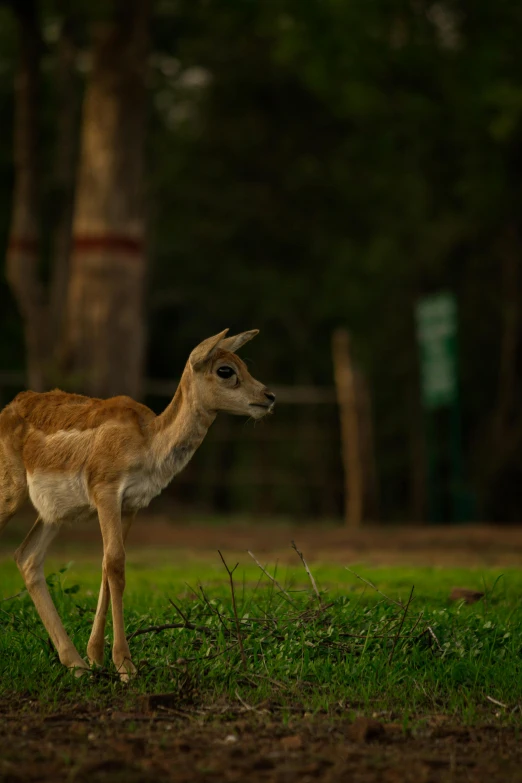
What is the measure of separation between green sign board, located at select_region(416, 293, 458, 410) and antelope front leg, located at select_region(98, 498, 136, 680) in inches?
531

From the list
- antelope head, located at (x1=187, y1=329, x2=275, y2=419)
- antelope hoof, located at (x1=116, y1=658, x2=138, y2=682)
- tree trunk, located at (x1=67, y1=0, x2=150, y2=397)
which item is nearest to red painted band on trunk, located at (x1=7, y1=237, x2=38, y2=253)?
tree trunk, located at (x1=67, y1=0, x2=150, y2=397)

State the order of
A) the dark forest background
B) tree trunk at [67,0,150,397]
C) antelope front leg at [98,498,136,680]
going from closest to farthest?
antelope front leg at [98,498,136,680]
tree trunk at [67,0,150,397]
the dark forest background

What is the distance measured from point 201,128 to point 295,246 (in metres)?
4.28

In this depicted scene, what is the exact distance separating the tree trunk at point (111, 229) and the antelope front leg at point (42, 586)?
9.95 m

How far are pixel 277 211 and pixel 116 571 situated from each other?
31109 millimetres

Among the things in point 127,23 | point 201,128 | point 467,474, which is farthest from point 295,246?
point 127,23

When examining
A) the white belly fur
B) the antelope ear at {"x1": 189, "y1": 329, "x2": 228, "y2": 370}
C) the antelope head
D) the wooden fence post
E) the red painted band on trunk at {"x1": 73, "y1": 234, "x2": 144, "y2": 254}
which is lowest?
the wooden fence post

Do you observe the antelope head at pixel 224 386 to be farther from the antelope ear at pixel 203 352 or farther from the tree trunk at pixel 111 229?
the tree trunk at pixel 111 229

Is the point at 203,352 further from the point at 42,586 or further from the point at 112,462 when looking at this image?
the point at 42,586

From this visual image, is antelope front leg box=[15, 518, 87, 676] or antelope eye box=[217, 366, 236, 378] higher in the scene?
antelope eye box=[217, 366, 236, 378]

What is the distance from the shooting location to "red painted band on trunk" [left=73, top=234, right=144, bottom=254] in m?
17.0

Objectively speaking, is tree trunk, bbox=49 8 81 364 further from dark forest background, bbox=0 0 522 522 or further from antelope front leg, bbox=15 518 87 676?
antelope front leg, bbox=15 518 87 676

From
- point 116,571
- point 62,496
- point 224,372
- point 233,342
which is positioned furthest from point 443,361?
point 116,571

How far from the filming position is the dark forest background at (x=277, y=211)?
17.6 m
